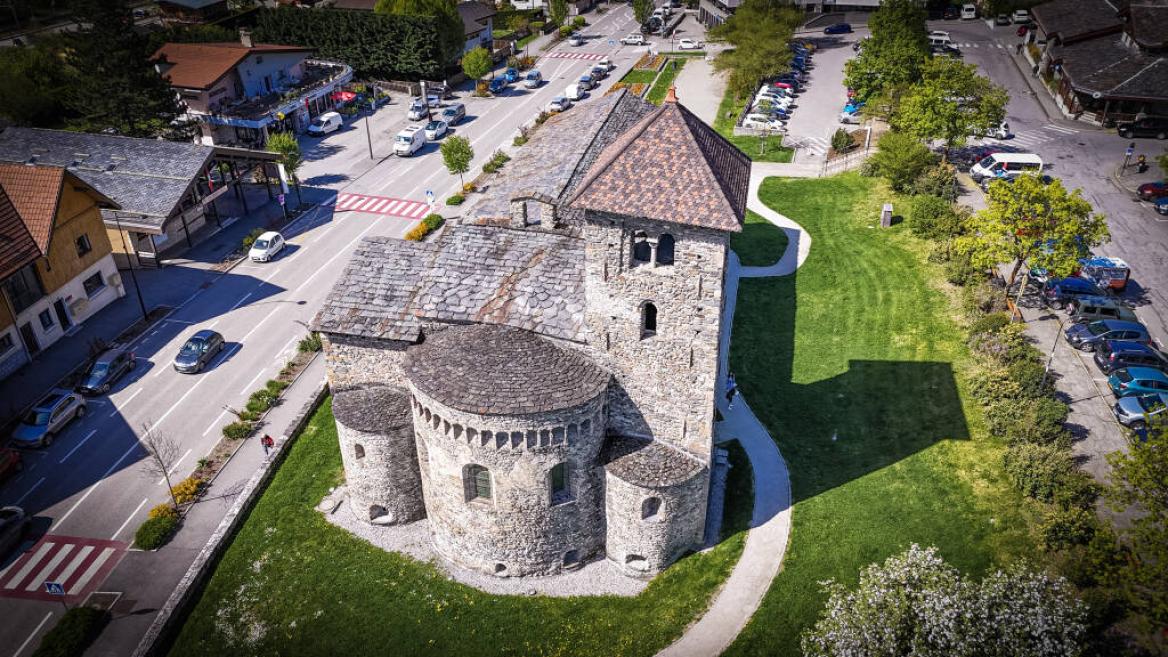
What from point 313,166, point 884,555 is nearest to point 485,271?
point 884,555

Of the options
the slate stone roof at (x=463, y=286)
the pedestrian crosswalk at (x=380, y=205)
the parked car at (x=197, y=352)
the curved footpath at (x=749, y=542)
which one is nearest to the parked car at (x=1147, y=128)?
the curved footpath at (x=749, y=542)

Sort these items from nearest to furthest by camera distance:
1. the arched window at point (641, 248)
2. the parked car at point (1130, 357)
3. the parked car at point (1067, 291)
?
the arched window at point (641, 248), the parked car at point (1130, 357), the parked car at point (1067, 291)

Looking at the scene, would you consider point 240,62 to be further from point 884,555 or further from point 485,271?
point 884,555

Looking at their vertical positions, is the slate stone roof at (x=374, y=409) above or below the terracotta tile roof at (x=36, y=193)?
below

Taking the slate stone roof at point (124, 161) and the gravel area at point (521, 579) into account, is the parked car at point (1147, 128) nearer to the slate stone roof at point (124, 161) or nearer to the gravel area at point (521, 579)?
the gravel area at point (521, 579)

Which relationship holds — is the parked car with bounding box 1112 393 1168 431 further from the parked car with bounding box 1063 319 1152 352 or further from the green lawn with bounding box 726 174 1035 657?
the green lawn with bounding box 726 174 1035 657
